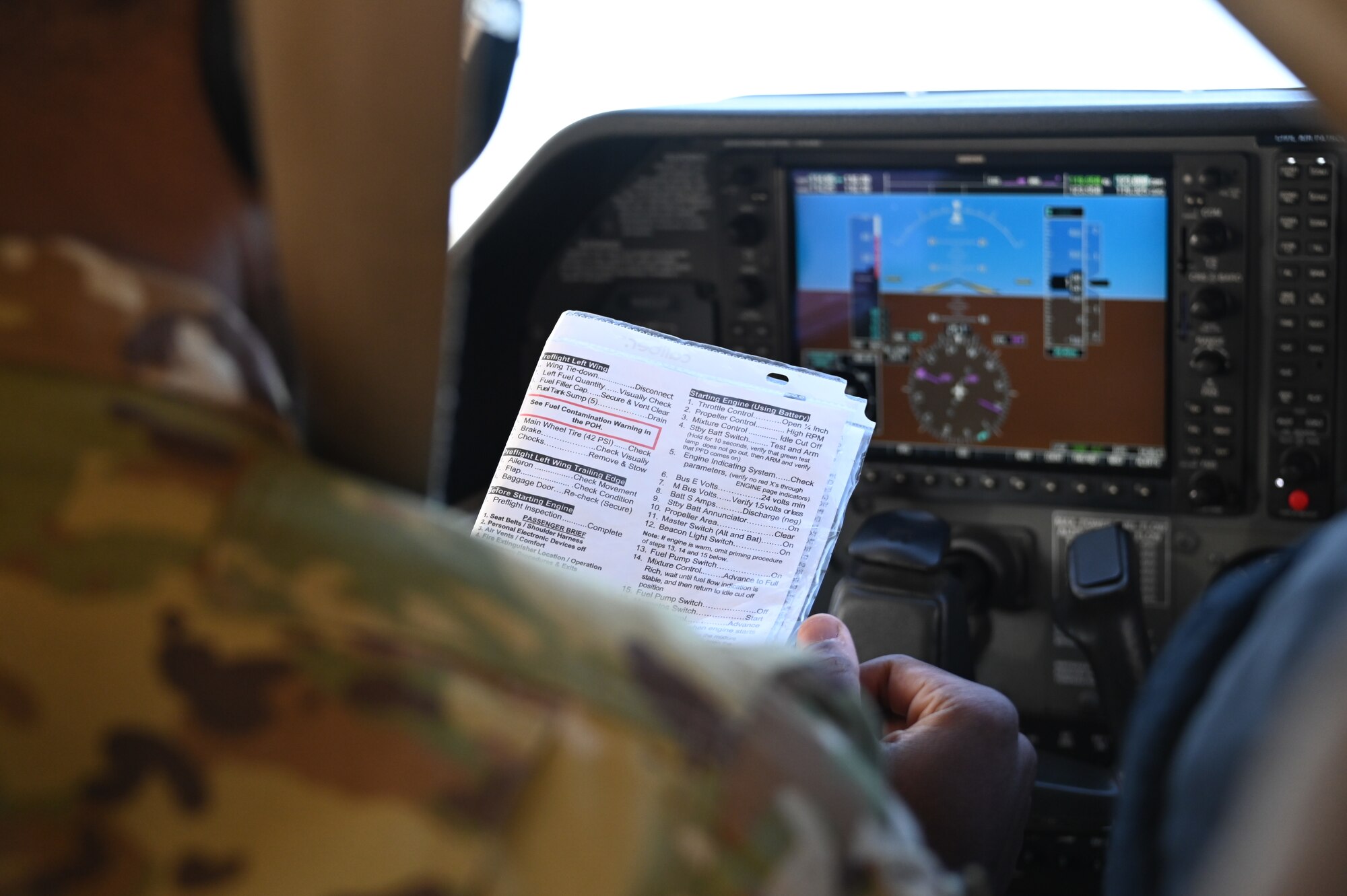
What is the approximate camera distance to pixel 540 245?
6.56 ft

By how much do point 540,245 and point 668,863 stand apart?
1641mm

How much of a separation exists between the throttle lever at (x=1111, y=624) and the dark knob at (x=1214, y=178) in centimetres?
44

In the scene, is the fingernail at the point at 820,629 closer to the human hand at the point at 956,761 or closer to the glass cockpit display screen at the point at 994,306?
the human hand at the point at 956,761

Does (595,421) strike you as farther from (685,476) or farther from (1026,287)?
(1026,287)

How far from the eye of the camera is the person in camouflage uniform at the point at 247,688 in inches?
16.3

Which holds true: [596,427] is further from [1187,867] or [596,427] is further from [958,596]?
[958,596]

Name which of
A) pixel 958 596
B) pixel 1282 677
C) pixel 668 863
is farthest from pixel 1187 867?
pixel 958 596

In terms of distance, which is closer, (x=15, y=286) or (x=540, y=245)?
(x=15, y=286)

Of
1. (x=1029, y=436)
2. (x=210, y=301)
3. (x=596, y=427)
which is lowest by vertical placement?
(x=1029, y=436)

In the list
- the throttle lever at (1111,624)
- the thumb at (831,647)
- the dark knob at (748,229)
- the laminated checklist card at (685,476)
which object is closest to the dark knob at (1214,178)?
the throttle lever at (1111,624)

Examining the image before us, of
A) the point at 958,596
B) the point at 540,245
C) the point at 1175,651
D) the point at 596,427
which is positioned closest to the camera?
the point at 1175,651

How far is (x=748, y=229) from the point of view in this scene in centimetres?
186

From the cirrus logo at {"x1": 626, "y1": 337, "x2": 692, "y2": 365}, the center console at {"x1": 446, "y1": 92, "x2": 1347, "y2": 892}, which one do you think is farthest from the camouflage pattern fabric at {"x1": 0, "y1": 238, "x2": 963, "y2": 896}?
the center console at {"x1": 446, "y1": 92, "x2": 1347, "y2": 892}

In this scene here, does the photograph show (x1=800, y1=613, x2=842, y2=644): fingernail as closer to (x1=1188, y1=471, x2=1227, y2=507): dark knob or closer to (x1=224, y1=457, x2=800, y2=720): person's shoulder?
(x1=224, y1=457, x2=800, y2=720): person's shoulder
